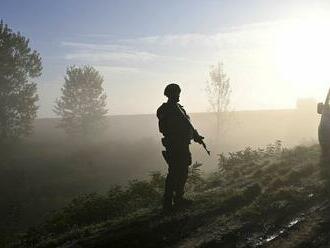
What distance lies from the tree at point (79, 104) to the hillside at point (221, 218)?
41.8 m

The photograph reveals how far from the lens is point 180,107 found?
27.1ft

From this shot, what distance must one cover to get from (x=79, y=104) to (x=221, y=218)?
46589 millimetres

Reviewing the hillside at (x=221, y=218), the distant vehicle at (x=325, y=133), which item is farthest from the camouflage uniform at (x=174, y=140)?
the distant vehicle at (x=325, y=133)

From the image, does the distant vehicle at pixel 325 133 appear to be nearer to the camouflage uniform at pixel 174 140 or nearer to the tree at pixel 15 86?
the camouflage uniform at pixel 174 140

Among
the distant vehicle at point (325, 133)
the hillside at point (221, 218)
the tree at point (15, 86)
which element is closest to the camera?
the hillside at point (221, 218)

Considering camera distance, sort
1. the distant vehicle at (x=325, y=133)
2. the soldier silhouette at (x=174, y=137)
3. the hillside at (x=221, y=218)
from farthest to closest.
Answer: the distant vehicle at (x=325, y=133), the soldier silhouette at (x=174, y=137), the hillside at (x=221, y=218)

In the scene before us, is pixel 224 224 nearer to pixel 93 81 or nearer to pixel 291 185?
pixel 291 185

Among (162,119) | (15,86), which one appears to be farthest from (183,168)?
(15,86)

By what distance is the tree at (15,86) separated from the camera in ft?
134

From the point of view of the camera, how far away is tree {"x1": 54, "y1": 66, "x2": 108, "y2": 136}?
5222cm

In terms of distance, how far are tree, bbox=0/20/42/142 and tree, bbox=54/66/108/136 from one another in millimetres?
9025

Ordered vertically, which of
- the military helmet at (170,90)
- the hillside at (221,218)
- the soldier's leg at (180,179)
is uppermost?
the military helmet at (170,90)

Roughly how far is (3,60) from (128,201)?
3390cm

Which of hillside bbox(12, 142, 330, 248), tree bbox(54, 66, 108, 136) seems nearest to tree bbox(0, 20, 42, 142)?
tree bbox(54, 66, 108, 136)
